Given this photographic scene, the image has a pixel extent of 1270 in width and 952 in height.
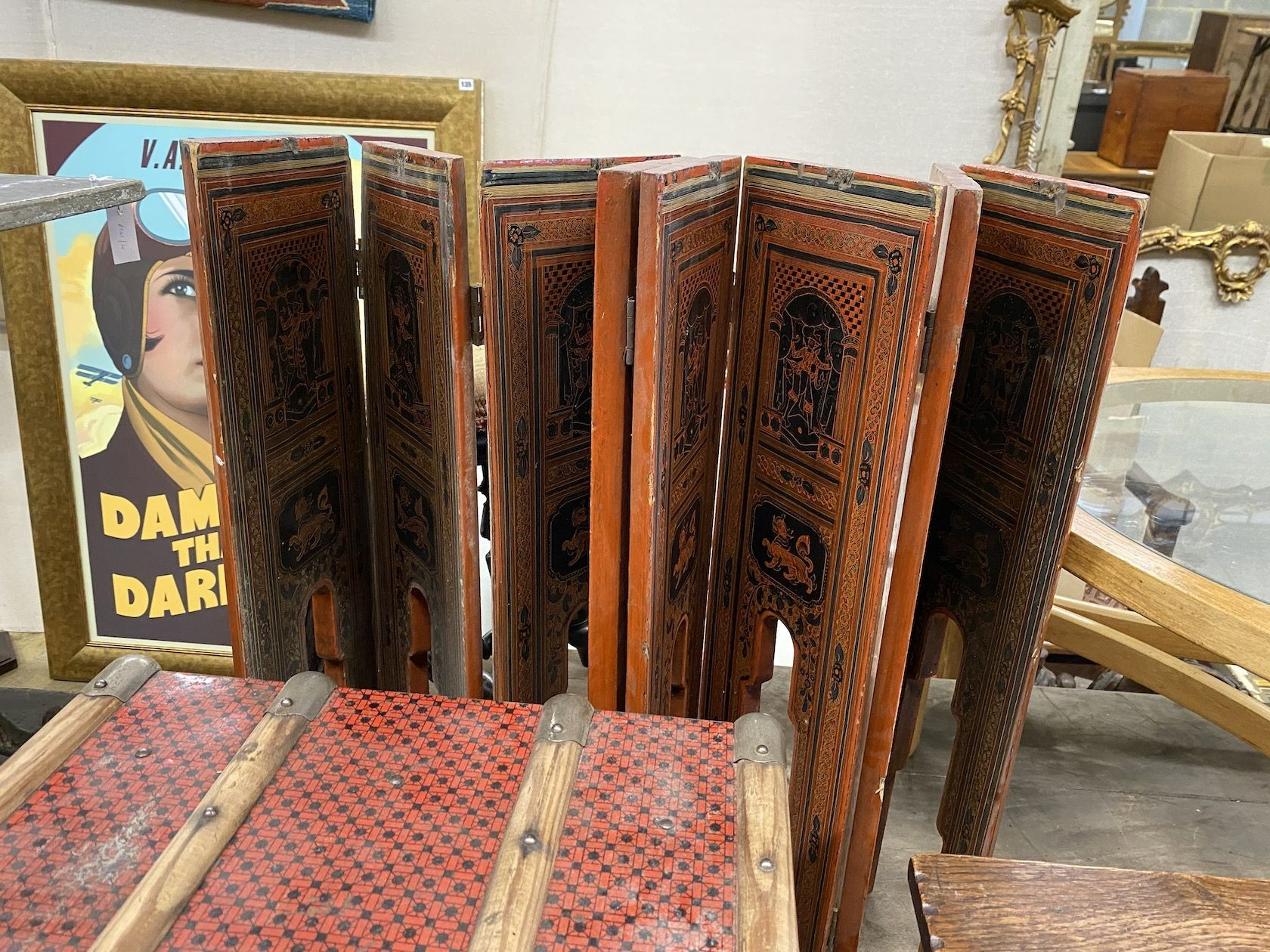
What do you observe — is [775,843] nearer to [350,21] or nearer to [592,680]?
[592,680]

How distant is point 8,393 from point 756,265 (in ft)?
6.82

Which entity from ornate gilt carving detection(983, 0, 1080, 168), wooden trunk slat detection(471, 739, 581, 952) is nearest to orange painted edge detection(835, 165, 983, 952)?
wooden trunk slat detection(471, 739, 581, 952)

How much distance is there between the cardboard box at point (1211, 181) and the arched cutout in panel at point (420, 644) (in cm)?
249

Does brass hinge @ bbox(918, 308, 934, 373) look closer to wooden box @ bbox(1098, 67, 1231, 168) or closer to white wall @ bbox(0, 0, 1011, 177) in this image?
white wall @ bbox(0, 0, 1011, 177)

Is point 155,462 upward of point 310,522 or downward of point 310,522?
downward

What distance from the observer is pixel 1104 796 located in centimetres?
208

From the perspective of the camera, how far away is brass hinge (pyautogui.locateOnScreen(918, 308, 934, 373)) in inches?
42.7

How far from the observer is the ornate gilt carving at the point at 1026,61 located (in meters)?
1.96

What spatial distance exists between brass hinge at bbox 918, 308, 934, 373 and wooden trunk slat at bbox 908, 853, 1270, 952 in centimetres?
60

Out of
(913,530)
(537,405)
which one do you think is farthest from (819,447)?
(537,405)

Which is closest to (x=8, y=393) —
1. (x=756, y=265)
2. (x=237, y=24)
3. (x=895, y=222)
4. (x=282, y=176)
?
(x=237, y=24)

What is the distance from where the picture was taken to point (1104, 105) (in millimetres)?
2461

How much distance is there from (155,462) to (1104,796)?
2381mm

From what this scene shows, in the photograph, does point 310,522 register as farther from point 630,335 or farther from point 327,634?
point 630,335
